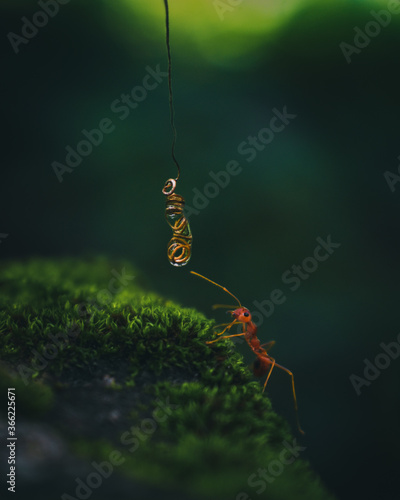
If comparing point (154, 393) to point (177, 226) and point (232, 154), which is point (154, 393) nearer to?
point (177, 226)

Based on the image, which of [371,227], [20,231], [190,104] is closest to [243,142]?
[190,104]

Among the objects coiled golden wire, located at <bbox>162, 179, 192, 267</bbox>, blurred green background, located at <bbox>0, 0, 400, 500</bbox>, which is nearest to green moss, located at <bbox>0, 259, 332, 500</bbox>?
coiled golden wire, located at <bbox>162, 179, 192, 267</bbox>

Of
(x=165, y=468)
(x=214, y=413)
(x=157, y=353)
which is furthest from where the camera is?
(x=157, y=353)

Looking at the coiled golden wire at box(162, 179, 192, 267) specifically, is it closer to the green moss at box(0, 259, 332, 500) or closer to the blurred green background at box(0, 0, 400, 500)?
the green moss at box(0, 259, 332, 500)

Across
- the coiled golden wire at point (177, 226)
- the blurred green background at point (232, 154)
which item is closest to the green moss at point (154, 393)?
the coiled golden wire at point (177, 226)

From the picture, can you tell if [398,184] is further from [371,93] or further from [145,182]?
[145,182]

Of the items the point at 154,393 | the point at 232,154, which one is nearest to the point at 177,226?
the point at 154,393
